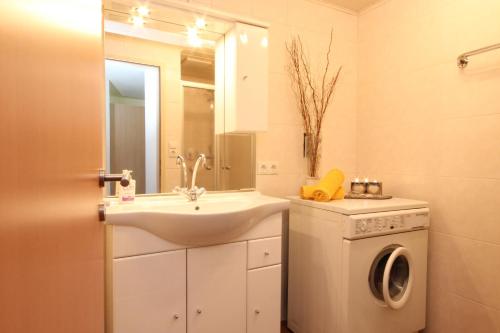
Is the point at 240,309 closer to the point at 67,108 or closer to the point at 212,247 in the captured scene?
the point at 212,247

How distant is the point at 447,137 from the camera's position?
1.76 metres

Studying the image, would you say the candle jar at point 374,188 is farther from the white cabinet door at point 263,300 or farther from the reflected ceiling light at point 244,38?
the reflected ceiling light at point 244,38

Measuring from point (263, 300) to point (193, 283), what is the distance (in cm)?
41

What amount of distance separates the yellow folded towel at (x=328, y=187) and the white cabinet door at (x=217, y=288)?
0.60 metres

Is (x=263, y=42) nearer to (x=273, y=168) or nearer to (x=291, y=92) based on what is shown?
(x=291, y=92)

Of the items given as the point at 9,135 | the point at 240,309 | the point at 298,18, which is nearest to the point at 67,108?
the point at 9,135

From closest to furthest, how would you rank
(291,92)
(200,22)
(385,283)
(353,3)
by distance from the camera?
(385,283) < (200,22) < (291,92) < (353,3)

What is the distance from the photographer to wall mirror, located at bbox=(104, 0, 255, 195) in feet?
5.02

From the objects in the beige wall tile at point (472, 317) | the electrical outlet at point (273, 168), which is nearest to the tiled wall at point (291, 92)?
the electrical outlet at point (273, 168)

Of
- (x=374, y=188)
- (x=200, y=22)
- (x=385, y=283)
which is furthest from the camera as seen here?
(x=374, y=188)

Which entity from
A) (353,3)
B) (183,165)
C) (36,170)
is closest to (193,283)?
(183,165)

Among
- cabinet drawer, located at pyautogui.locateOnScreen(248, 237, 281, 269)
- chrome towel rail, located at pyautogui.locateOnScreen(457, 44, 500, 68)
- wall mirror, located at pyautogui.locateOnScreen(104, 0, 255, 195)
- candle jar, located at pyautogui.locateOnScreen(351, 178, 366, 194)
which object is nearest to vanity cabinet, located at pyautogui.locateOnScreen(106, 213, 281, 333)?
cabinet drawer, located at pyautogui.locateOnScreen(248, 237, 281, 269)

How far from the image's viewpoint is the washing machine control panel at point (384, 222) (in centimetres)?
148

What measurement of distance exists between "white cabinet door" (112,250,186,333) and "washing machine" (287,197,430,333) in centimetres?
81
